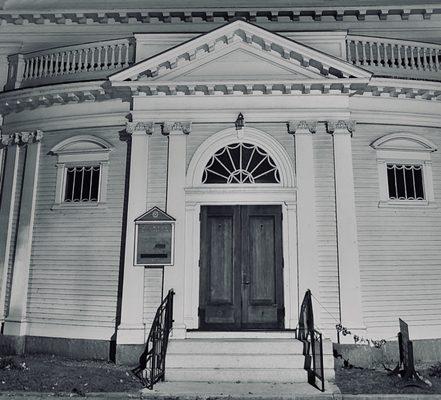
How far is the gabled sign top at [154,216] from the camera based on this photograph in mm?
8719

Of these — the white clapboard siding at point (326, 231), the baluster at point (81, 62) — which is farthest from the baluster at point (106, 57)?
the white clapboard siding at point (326, 231)

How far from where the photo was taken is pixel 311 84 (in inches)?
351

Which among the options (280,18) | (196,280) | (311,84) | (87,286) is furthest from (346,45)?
(87,286)

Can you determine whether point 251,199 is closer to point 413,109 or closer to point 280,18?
point 413,109

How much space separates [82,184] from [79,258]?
5.24ft

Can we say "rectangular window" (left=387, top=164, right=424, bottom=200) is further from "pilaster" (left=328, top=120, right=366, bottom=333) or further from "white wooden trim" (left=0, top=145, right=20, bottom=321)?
"white wooden trim" (left=0, top=145, right=20, bottom=321)

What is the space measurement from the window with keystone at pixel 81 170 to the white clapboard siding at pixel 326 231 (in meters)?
4.40

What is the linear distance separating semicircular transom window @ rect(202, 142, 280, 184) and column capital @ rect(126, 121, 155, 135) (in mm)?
1378

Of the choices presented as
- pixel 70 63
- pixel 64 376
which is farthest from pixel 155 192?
pixel 70 63

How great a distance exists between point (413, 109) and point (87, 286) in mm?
7766

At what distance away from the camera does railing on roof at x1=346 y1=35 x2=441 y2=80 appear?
32.1 feet

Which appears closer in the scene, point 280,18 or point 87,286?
point 87,286

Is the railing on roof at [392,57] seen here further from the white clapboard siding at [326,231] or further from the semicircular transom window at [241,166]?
the semicircular transom window at [241,166]

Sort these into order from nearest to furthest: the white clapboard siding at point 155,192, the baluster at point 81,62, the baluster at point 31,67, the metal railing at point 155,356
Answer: the metal railing at point 155,356
the white clapboard siding at point 155,192
the baluster at point 81,62
the baluster at point 31,67
